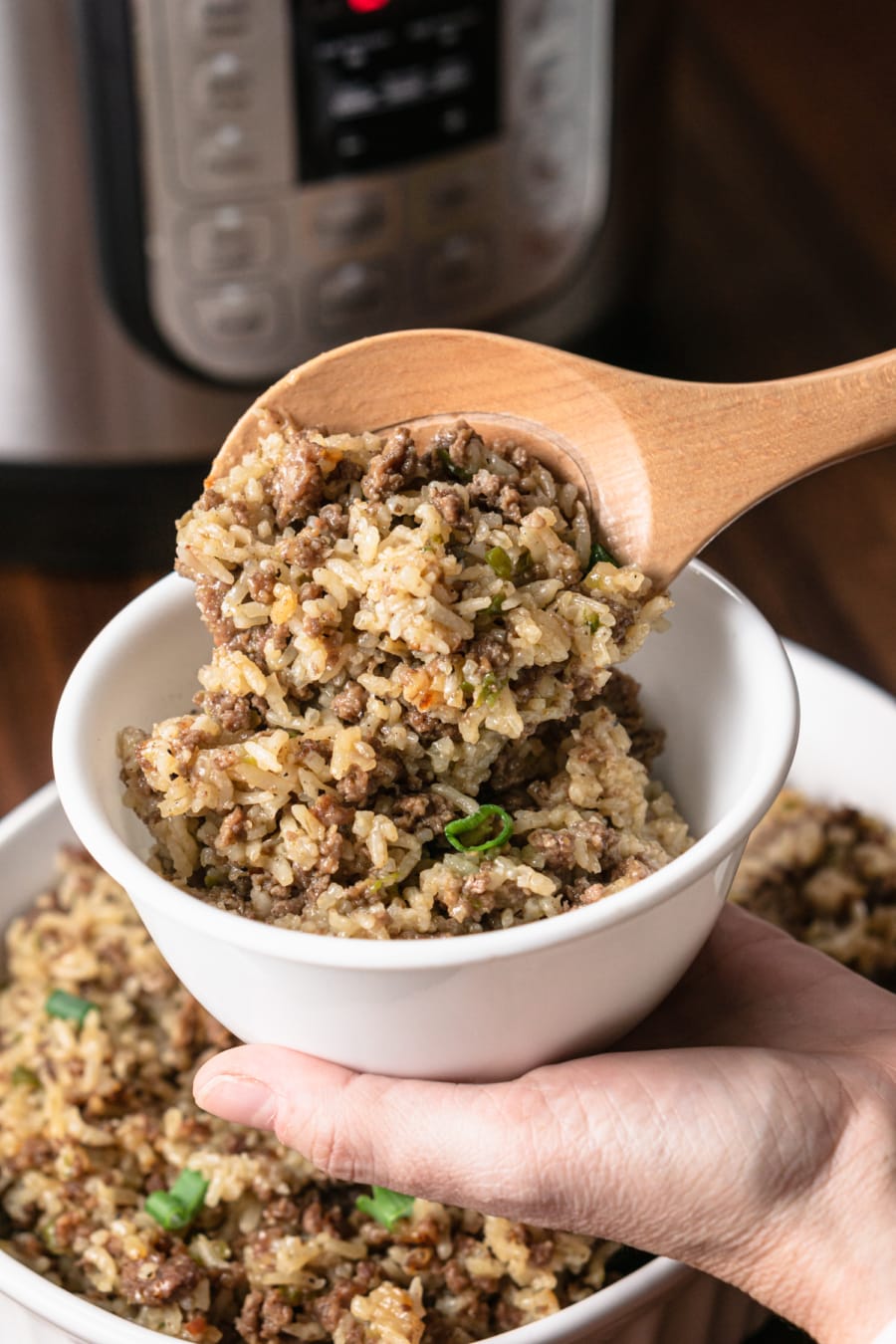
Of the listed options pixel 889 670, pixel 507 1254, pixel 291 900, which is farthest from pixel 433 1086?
pixel 889 670

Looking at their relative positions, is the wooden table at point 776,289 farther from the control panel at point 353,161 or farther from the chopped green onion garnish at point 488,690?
the chopped green onion garnish at point 488,690

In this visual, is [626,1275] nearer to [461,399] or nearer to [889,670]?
[461,399]

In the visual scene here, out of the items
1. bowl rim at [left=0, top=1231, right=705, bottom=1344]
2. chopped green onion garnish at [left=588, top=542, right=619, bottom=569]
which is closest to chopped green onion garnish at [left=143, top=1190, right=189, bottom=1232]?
bowl rim at [left=0, top=1231, right=705, bottom=1344]

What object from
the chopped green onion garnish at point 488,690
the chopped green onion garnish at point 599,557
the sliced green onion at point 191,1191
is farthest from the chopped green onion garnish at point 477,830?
the sliced green onion at point 191,1191

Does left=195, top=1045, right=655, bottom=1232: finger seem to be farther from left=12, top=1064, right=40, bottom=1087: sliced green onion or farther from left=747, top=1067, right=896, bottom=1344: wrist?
left=12, top=1064, right=40, bottom=1087: sliced green onion

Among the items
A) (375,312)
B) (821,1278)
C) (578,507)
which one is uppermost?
(578,507)

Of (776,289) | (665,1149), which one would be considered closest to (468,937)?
(665,1149)
